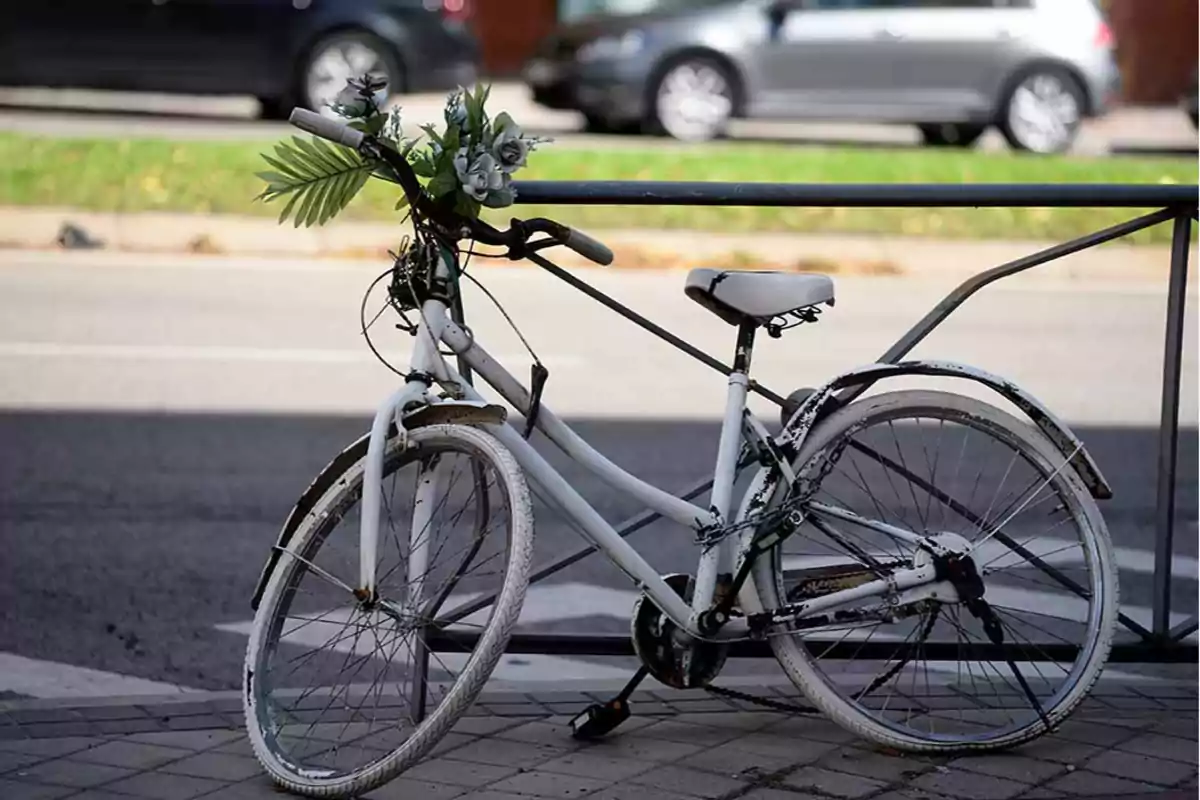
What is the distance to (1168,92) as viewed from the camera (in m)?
26.9

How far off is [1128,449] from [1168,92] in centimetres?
1976

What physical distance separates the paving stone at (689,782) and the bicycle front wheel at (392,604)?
437 millimetres

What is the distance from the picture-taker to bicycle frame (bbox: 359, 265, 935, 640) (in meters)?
4.01

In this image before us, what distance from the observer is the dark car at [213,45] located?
694 inches

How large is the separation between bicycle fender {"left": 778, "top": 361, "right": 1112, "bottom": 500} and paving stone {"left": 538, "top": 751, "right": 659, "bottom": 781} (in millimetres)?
708

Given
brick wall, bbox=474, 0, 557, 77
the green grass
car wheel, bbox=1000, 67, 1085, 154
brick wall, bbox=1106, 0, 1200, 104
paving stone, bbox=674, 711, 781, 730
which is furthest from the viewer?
brick wall, bbox=474, 0, 557, 77

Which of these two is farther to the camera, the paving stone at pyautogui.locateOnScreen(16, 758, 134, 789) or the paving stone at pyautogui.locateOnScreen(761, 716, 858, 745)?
the paving stone at pyautogui.locateOnScreen(761, 716, 858, 745)

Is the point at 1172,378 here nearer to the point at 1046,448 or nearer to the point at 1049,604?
the point at 1046,448

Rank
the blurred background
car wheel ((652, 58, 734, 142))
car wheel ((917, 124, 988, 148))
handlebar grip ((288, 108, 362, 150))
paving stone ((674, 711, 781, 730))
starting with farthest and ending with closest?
car wheel ((917, 124, 988, 148)) < car wheel ((652, 58, 734, 142)) < the blurred background < paving stone ((674, 711, 781, 730)) < handlebar grip ((288, 108, 362, 150))

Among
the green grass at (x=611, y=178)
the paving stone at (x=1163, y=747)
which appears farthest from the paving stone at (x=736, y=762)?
the green grass at (x=611, y=178)

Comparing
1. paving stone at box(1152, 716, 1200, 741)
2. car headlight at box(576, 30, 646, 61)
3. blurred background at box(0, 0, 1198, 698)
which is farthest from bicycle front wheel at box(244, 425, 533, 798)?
car headlight at box(576, 30, 646, 61)

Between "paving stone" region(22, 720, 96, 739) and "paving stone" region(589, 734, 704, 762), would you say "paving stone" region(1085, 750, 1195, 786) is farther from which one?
"paving stone" region(22, 720, 96, 739)

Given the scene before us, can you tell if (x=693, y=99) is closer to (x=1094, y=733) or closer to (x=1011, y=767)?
(x=1094, y=733)

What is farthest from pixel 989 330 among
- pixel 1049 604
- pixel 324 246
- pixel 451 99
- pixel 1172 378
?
pixel 451 99
